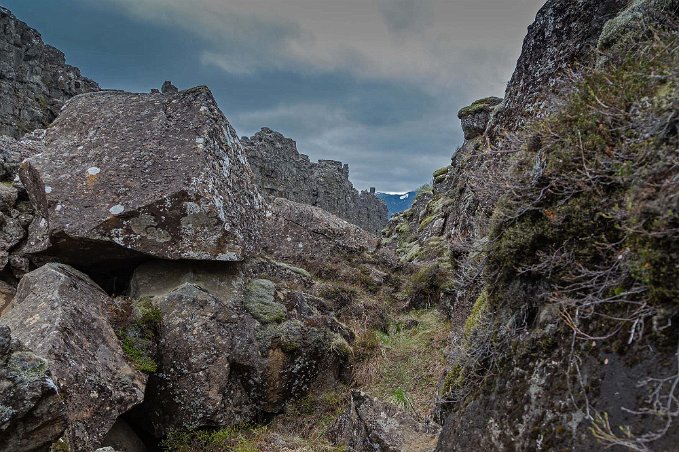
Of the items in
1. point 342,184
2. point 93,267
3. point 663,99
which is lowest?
point 93,267

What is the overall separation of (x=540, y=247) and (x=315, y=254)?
530 inches

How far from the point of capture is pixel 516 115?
9.10 metres

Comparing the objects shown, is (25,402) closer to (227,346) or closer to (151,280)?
(227,346)

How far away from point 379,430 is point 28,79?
5672cm

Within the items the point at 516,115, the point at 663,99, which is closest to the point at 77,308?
the point at 663,99

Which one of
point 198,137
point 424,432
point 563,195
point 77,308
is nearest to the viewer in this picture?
point 563,195

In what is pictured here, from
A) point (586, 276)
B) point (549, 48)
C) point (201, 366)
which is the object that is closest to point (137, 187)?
point (201, 366)

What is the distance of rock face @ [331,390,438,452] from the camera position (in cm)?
642

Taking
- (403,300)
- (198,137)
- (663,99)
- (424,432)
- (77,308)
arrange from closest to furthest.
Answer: (663,99) → (424,432) → (77,308) → (198,137) → (403,300)

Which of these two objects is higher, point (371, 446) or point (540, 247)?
point (540, 247)

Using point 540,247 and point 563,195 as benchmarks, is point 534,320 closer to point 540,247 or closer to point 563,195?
point 540,247

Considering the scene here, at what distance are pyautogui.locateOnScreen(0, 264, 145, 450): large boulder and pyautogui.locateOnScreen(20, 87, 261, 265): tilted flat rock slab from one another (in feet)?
3.21

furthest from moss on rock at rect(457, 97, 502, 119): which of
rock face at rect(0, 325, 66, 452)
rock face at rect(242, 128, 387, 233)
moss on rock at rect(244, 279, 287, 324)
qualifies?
rock face at rect(242, 128, 387, 233)

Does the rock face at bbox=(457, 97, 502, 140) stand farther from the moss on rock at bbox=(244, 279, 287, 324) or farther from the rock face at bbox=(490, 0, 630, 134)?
the moss on rock at bbox=(244, 279, 287, 324)
